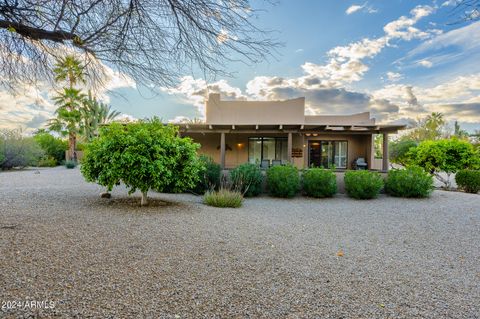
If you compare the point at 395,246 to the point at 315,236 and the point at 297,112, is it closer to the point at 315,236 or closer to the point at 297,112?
the point at 315,236

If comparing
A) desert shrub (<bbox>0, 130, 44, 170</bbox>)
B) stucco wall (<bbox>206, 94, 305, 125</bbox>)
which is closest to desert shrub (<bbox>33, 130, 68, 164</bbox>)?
desert shrub (<bbox>0, 130, 44, 170</bbox>)

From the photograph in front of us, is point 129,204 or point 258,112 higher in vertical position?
point 258,112

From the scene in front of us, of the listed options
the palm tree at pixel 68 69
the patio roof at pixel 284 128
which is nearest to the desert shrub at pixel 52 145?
the patio roof at pixel 284 128

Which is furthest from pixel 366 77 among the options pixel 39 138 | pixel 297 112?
pixel 39 138

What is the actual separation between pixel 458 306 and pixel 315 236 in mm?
2459

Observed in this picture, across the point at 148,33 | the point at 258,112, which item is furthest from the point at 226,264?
the point at 258,112

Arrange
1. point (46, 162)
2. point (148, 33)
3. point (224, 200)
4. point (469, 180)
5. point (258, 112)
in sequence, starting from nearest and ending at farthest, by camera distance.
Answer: point (148, 33) → point (224, 200) → point (469, 180) → point (258, 112) → point (46, 162)

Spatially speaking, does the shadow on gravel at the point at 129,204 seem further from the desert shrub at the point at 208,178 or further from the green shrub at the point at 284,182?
the green shrub at the point at 284,182

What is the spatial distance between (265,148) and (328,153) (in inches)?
157

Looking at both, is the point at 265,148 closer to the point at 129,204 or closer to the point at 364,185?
the point at 364,185

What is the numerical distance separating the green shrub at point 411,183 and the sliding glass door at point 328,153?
289 inches

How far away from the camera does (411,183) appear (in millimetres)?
9594

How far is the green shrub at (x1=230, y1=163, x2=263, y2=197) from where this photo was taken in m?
9.58

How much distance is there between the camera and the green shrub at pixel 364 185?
9391mm
